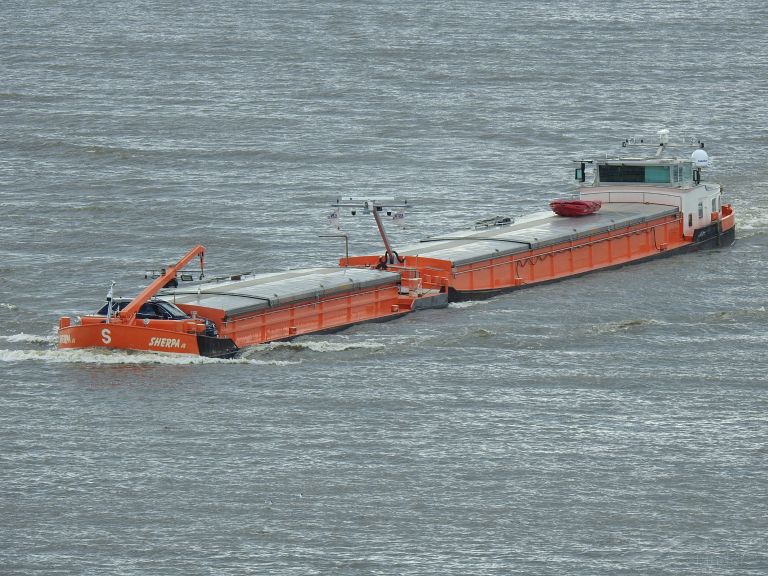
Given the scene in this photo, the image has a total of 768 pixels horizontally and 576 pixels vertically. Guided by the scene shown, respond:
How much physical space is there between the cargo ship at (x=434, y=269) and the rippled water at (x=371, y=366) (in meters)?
0.97

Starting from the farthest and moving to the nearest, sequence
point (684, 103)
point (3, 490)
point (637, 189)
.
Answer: point (684, 103) → point (637, 189) → point (3, 490)

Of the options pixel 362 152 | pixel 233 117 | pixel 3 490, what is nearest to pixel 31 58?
pixel 233 117

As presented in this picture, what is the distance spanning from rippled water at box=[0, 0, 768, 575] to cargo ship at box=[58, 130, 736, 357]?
968 mm

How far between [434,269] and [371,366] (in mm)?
10452

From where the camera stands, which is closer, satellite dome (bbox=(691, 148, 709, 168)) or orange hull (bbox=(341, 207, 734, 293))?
orange hull (bbox=(341, 207, 734, 293))

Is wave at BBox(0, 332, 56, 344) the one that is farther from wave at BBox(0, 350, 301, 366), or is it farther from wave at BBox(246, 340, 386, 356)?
wave at BBox(246, 340, 386, 356)

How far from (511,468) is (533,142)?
55.7m

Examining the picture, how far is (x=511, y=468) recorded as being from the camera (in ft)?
156

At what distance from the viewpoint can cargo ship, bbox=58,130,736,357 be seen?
57.3m

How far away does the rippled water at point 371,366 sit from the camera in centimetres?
4369

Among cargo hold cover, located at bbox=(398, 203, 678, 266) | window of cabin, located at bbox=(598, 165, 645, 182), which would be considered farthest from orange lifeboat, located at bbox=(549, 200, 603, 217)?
window of cabin, located at bbox=(598, 165, 645, 182)

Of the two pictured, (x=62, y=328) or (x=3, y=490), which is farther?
(x=62, y=328)

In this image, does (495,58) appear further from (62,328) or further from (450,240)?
(62,328)

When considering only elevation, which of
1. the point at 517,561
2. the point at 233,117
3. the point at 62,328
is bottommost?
the point at 517,561
